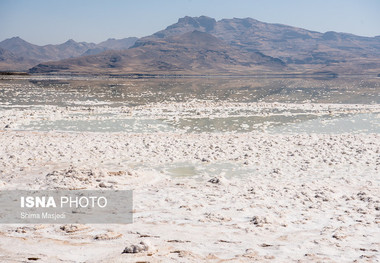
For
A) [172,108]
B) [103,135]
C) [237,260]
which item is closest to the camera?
[237,260]

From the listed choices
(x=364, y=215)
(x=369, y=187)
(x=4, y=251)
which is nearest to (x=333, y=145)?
(x=369, y=187)

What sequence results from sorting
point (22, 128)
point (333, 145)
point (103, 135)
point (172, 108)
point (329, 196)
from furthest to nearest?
point (172, 108)
point (22, 128)
point (103, 135)
point (333, 145)
point (329, 196)

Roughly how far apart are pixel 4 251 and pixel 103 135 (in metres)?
12.3

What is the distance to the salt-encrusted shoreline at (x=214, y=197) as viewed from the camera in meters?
6.30

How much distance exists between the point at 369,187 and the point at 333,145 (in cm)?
547

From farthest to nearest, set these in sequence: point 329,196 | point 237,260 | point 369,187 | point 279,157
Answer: point 279,157 < point 369,187 < point 329,196 < point 237,260

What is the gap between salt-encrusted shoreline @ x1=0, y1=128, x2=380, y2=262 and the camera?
630cm

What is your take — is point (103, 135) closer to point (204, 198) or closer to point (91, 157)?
point (91, 157)

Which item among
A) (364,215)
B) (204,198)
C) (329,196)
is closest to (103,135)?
(204,198)

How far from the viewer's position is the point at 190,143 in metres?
16.2

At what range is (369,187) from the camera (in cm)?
1009

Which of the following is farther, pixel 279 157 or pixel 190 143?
pixel 190 143

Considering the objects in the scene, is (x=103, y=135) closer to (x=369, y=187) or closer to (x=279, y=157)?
(x=279, y=157)

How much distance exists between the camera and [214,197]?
934 centimetres
